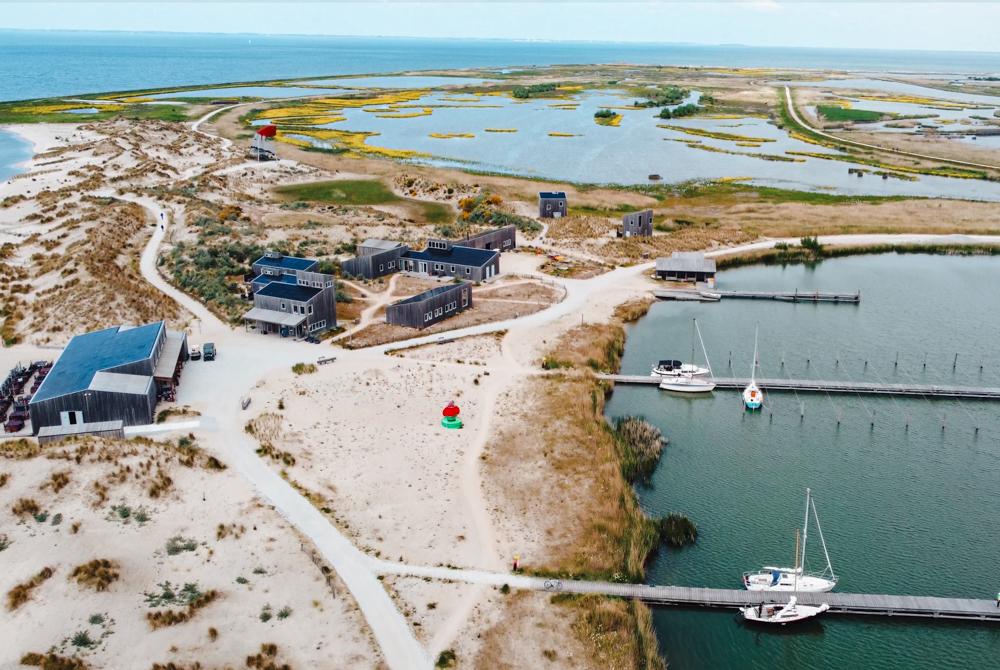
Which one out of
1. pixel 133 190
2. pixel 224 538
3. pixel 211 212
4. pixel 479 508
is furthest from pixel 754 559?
pixel 133 190

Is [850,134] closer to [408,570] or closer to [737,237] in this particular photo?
[737,237]

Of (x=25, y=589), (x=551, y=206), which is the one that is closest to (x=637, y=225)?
(x=551, y=206)

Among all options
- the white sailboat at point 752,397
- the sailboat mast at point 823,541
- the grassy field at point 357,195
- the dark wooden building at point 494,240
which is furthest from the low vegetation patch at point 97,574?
the grassy field at point 357,195

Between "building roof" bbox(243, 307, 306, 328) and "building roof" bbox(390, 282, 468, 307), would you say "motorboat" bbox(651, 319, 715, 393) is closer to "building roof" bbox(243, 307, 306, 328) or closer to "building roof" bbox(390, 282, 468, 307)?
"building roof" bbox(390, 282, 468, 307)

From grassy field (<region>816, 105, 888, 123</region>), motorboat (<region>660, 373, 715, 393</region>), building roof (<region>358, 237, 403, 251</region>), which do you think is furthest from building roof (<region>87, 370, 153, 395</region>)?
grassy field (<region>816, 105, 888, 123</region>)

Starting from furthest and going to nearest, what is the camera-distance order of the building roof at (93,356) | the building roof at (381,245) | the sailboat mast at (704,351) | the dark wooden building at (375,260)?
the building roof at (381,245) < the dark wooden building at (375,260) < the sailboat mast at (704,351) < the building roof at (93,356)

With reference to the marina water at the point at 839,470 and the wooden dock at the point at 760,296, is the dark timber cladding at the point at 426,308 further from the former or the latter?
the wooden dock at the point at 760,296

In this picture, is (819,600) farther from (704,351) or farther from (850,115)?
(850,115)

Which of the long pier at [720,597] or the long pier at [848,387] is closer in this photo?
the long pier at [720,597]
